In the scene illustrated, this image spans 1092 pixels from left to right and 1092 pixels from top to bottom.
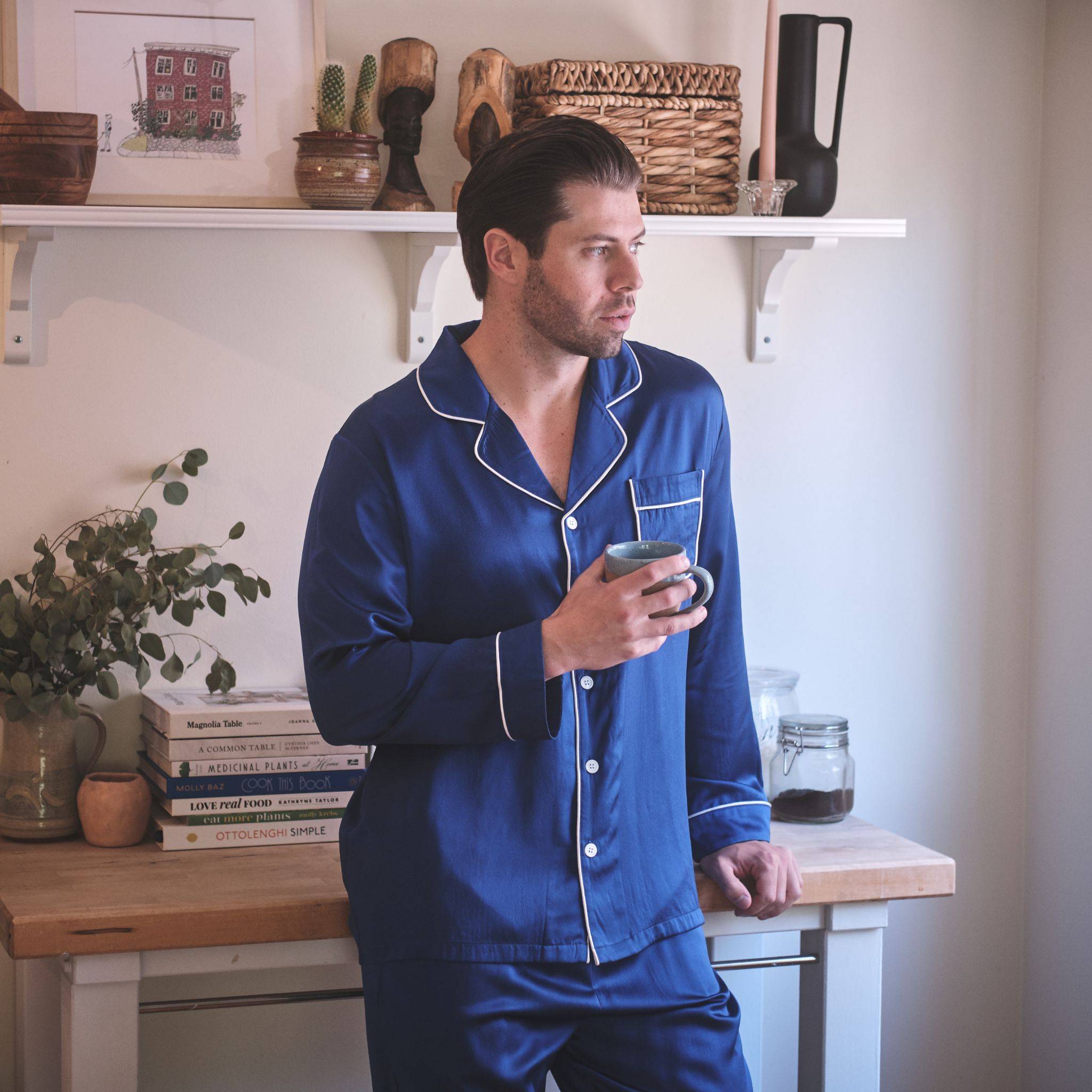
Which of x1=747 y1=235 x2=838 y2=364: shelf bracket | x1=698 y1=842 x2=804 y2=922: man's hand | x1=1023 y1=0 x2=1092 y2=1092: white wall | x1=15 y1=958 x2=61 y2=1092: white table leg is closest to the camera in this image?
x1=698 y1=842 x2=804 y2=922: man's hand

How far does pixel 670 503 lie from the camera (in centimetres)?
154

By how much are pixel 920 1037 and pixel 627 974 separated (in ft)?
4.03

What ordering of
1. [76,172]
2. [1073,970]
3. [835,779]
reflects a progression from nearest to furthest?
[76,172]
[835,779]
[1073,970]

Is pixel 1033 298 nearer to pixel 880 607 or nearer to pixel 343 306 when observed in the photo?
pixel 880 607

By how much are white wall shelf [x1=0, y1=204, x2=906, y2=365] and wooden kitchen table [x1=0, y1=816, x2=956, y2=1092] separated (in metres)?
0.81

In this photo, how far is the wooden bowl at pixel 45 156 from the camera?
178 centimetres

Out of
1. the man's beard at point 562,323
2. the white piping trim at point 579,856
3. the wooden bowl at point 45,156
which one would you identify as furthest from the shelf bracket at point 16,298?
the white piping trim at point 579,856

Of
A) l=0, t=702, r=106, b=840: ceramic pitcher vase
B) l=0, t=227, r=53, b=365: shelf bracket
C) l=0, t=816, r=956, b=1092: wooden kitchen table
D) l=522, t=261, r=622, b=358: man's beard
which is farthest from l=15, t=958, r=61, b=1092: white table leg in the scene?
l=522, t=261, r=622, b=358: man's beard

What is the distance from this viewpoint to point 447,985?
1.40 m

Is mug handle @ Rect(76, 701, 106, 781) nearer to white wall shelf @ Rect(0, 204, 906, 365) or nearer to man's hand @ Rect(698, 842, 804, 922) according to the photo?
white wall shelf @ Rect(0, 204, 906, 365)

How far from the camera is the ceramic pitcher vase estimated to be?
6.23 feet

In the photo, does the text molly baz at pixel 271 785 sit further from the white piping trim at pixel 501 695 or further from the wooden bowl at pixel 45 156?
the wooden bowl at pixel 45 156

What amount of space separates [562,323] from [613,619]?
0.36 metres

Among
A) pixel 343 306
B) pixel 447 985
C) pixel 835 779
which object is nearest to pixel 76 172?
pixel 343 306
